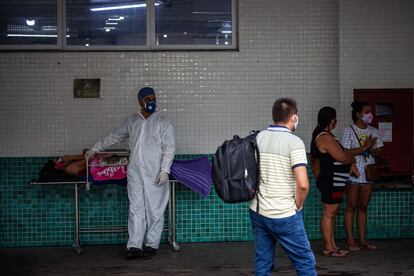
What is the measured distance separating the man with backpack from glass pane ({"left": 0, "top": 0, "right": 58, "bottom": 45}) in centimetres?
433

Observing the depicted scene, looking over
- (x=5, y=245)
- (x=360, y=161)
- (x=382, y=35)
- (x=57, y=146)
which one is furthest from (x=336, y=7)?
(x=5, y=245)

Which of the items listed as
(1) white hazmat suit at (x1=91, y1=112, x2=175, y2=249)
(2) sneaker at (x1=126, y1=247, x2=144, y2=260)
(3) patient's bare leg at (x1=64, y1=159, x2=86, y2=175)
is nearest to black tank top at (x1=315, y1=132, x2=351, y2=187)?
(1) white hazmat suit at (x1=91, y1=112, x2=175, y2=249)

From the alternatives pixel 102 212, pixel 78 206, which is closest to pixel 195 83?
pixel 102 212

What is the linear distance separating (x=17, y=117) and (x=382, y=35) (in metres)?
4.55

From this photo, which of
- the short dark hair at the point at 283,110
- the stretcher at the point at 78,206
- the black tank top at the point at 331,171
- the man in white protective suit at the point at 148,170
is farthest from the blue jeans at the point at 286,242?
the stretcher at the point at 78,206

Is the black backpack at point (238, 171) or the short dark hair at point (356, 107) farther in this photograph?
the short dark hair at point (356, 107)

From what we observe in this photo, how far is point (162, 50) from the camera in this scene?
896 cm

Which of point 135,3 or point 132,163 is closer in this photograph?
point 132,163

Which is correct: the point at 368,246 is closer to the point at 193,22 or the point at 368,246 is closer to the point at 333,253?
the point at 333,253

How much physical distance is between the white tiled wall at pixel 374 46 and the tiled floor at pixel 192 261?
178 centimetres

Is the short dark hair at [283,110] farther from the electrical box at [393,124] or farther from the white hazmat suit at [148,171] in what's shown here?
the electrical box at [393,124]

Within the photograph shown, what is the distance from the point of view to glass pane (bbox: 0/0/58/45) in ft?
29.4

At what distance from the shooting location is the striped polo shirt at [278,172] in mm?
5434

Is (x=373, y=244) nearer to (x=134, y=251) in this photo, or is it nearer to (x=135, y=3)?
(x=134, y=251)
